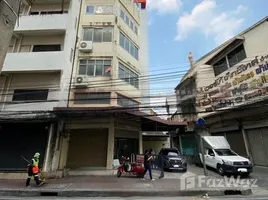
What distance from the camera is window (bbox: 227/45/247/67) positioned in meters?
15.8

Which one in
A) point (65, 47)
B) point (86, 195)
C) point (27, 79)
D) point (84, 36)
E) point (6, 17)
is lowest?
point (86, 195)

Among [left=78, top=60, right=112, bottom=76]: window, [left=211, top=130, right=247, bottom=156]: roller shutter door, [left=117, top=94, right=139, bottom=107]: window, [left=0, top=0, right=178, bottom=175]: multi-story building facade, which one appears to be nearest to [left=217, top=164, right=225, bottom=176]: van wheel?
[left=211, top=130, right=247, bottom=156]: roller shutter door

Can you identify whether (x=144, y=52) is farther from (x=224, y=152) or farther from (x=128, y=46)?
(x=224, y=152)

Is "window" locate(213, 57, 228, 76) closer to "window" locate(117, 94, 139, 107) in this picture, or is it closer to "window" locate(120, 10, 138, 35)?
"window" locate(120, 10, 138, 35)

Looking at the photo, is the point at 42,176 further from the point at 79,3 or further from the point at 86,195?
the point at 79,3

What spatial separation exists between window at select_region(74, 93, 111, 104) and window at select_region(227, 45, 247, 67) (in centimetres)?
1253

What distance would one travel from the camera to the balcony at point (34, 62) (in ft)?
41.0

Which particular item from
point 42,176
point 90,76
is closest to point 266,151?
point 90,76

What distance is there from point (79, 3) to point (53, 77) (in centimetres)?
778

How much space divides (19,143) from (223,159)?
1373 centimetres

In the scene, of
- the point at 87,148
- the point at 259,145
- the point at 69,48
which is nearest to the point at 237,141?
the point at 259,145

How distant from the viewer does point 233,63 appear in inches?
661

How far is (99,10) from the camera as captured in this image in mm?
15883

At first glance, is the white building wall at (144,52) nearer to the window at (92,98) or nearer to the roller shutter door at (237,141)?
the window at (92,98)
